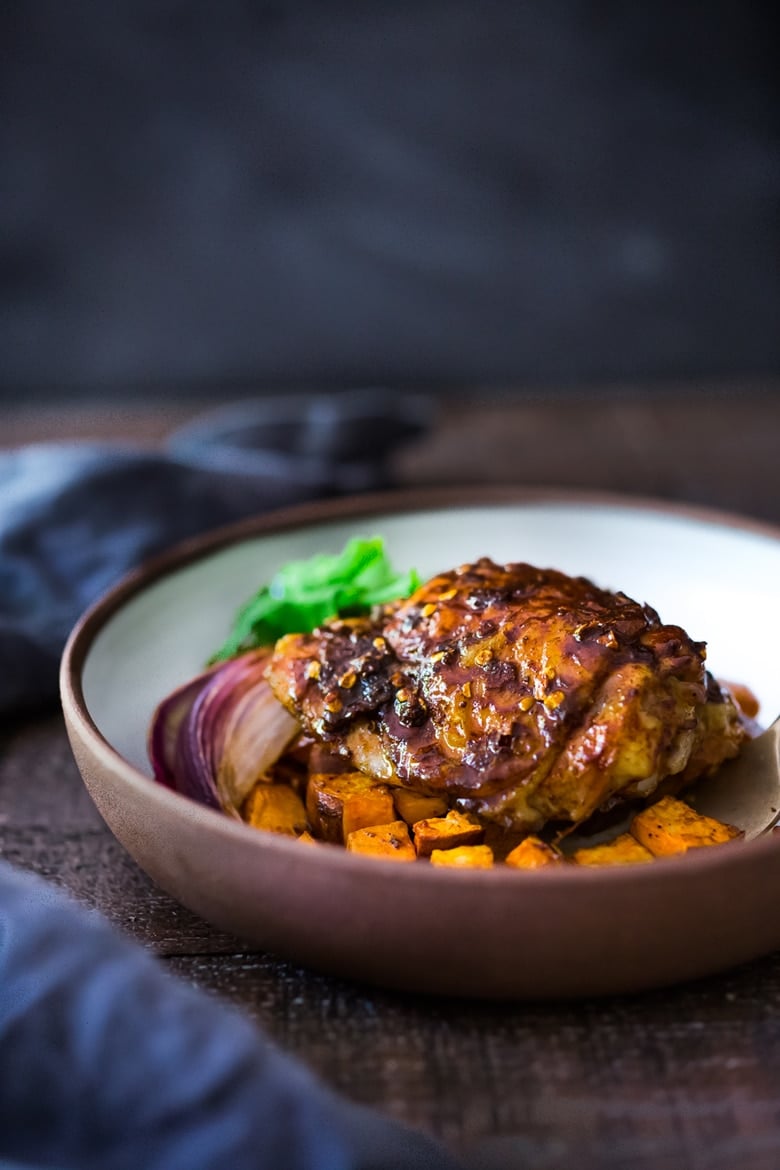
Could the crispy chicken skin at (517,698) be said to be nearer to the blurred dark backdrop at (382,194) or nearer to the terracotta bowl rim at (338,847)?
the terracotta bowl rim at (338,847)

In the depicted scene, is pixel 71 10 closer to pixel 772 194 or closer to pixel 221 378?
pixel 221 378

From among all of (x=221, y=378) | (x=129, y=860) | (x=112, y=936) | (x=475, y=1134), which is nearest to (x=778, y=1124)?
(x=475, y=1134)

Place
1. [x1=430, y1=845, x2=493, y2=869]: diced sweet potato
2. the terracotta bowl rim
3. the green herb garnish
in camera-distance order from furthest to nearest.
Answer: the green herb garnish < [x1=430, y1=845, x2=493, y2=869]: diced sweet potato < the terracotta bowl rim

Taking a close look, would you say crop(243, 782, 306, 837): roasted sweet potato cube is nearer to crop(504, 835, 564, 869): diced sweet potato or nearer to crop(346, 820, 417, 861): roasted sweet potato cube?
crop(346, 820, 417, 861): roasted sweet potato cube

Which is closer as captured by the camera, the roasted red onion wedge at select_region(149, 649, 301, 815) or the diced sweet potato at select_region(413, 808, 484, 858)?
the diced sweet potato at select_region(413, 808, 484, 858)

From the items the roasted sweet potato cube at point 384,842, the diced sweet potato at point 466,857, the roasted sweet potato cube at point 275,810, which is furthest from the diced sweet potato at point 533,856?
the roasted sweet potato cube at point 275,810

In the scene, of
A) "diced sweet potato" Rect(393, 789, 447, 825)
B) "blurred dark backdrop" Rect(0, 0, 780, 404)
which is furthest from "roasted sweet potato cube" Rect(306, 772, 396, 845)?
"blurred dark backdrop" Rect(0, 0, 780, 404)

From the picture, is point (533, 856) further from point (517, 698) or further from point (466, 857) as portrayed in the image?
point (517, 698)
